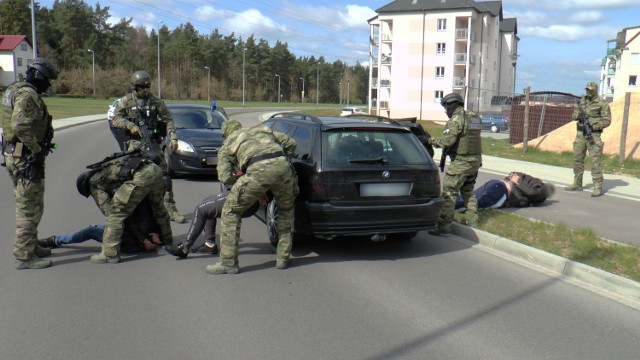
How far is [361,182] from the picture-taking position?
5.73 m

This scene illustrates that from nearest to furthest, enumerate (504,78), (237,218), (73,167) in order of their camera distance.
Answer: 1. (237,218)
2. (73,167)
3. (504,78)

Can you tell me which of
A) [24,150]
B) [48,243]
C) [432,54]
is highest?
[432,54]

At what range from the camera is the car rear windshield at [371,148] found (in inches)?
229

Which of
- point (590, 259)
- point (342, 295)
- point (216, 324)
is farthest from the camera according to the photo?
point (590, 259)

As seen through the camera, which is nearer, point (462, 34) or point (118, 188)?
point (118, 188)

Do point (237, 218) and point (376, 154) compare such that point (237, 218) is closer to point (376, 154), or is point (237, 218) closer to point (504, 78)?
point (376, 154)

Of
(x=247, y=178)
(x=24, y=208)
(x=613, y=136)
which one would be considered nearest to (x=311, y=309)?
(x=247, y=178)

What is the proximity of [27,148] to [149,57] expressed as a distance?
10470cm

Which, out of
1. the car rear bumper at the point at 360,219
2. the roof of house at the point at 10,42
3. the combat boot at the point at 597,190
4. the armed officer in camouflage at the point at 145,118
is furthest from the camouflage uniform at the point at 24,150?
the roof of house at the point at 10,42

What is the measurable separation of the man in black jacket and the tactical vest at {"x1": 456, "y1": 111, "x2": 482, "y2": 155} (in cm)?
121

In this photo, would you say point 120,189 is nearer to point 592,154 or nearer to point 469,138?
point 469,138

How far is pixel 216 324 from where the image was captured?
4074 millimetres

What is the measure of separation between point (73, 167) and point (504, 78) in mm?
74004


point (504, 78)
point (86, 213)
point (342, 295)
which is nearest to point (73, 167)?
point (86, 213)
